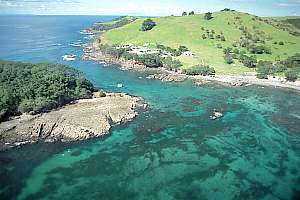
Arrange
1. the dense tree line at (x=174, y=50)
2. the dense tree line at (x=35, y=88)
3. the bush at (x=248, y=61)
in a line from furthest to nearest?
1. the dense tree line at (x=174, y=50)
2. the bush at (x=248, y=61)
3. the dense tree line at (x=35, y=88)

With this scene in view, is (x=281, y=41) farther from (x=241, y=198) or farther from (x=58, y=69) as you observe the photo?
(x=241, y=198)

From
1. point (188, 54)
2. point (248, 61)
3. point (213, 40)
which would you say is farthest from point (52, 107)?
point (213, 40)

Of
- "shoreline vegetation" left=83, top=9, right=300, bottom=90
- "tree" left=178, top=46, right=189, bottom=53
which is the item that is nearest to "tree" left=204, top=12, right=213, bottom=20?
"shoreline vegetation" left=83, top=9, right=300, bottom=90

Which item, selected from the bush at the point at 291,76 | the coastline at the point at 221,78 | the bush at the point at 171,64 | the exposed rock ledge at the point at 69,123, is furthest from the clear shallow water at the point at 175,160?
the bush at the point at 171,64

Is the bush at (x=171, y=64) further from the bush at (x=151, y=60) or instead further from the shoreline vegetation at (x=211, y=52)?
the bush at (x=151, y=60)

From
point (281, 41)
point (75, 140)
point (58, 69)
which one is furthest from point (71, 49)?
point (75, 140)

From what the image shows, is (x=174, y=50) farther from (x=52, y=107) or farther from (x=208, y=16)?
(x=52, y=107)
